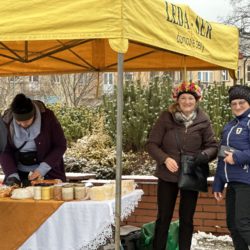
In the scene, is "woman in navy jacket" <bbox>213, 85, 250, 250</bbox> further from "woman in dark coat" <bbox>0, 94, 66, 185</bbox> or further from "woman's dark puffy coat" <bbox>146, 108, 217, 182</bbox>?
"woman in dark coat" <bbox>0, 94, 66, 185</bbox>

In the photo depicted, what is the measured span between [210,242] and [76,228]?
2894mm

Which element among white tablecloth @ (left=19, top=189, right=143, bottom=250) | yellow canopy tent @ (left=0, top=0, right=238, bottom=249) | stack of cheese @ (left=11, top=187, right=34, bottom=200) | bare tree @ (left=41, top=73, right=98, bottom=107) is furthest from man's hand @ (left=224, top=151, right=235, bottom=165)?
bare tree @ (left=41, top=73, right=98, bottom=107)

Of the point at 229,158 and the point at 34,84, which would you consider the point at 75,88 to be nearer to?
the point at 34,84

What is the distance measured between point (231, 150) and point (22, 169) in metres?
2.02

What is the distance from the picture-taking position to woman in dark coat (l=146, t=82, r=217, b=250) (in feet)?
16.4

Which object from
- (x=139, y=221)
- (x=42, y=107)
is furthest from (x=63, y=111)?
(x=42, y=107)

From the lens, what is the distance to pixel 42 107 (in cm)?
530

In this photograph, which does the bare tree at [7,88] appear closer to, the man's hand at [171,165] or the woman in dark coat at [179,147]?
the woman in dark coat at [179,147]

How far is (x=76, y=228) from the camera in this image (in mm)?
4180

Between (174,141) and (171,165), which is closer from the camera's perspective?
(171,165)

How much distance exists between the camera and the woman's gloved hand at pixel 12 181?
4.87m

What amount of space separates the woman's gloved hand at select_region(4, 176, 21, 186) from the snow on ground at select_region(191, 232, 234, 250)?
2.47m

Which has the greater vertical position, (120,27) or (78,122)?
(120,27)

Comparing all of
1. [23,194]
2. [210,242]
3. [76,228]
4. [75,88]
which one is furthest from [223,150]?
[75,88]
